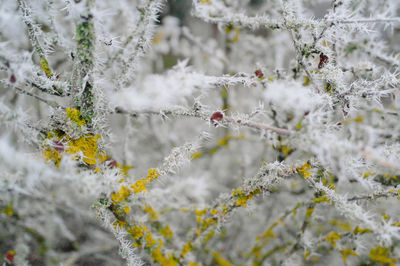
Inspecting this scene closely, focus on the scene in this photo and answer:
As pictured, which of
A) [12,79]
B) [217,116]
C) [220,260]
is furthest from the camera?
[220,260]

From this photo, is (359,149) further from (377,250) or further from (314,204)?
(377,250)

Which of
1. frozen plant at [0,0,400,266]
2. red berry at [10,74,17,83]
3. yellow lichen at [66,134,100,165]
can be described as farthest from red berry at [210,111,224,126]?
red berry at [10,74,17,83]

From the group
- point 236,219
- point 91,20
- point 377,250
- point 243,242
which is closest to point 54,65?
point 91,20

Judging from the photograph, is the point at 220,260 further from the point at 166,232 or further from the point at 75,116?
the point at 75,116

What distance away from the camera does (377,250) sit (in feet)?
4.04

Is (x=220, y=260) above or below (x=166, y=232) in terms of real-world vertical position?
below

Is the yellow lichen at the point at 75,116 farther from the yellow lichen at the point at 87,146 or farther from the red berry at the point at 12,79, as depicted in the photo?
the red berry at the point at 12,79

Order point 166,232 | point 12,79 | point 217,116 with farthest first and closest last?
point 166,232, point 217,116, point 12,79

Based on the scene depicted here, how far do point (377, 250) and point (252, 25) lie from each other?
1.14 m

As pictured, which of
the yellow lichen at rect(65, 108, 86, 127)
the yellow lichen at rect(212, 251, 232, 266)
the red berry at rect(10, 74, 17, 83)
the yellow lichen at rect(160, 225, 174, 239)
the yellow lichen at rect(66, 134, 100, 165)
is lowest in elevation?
the yellow lichen at rect(212, 251, 232, 266)

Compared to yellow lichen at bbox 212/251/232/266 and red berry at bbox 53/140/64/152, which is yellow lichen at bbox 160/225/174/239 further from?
red berry at bbox 53/140/64/152

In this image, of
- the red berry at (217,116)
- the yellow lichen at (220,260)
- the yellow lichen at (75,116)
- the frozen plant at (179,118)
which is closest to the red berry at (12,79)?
the frozen plant at (179,118)

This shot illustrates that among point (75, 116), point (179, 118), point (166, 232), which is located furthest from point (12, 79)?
point (166, 232)

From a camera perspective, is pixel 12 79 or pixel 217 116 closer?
pixel 12 79
